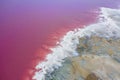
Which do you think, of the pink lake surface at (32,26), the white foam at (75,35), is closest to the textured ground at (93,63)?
the white foam at (75,35)

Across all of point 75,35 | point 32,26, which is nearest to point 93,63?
point 75,35

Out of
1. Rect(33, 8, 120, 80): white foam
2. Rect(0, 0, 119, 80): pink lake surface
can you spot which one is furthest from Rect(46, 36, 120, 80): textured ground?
Rect(0, 0, 119, 80): pink lake surface

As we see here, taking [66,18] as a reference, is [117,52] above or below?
below

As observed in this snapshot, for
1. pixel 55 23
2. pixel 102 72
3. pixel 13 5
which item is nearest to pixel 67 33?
pixel 55 23

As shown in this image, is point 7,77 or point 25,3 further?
point 25,3

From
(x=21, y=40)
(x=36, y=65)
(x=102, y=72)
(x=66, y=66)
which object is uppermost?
(x=21, y=40)

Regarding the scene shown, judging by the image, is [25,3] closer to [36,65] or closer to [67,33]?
[67,33]
